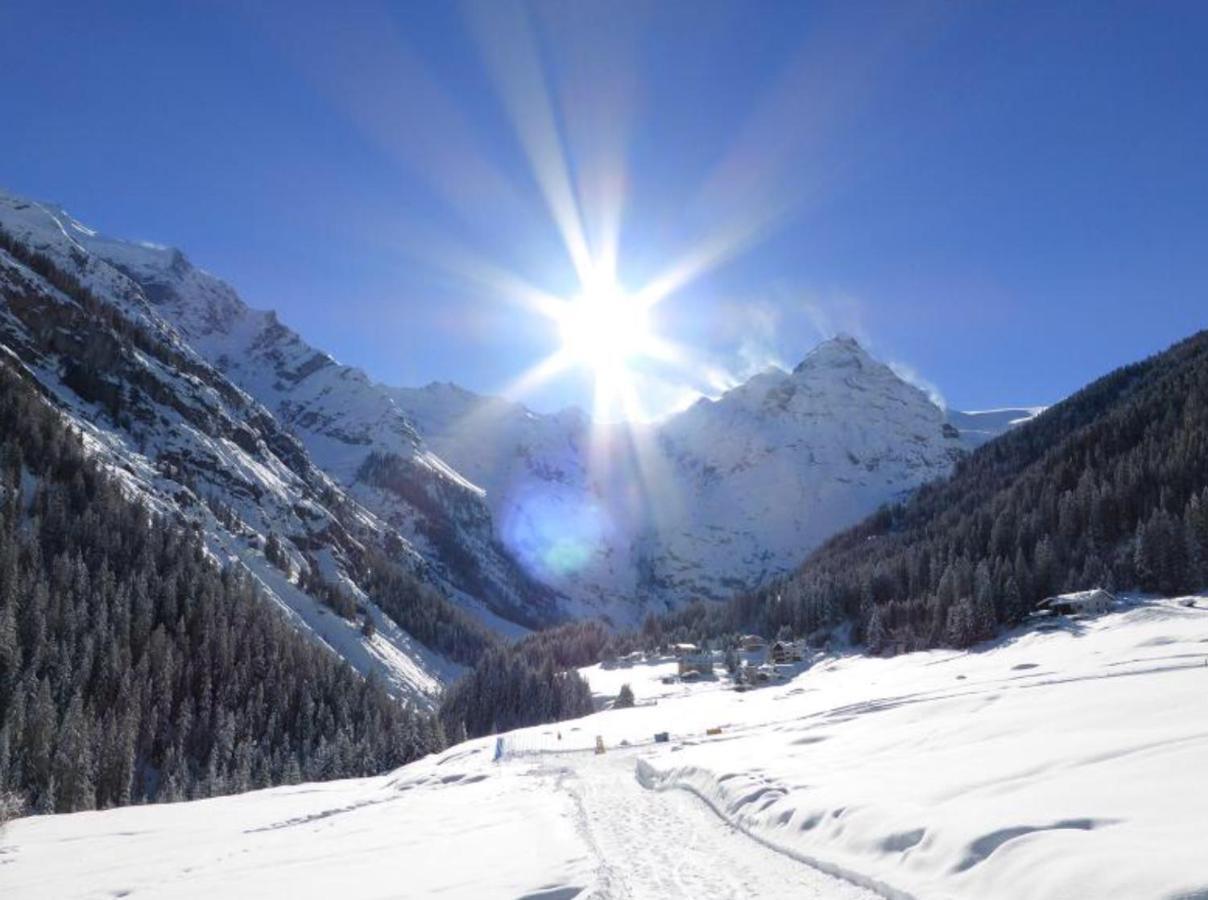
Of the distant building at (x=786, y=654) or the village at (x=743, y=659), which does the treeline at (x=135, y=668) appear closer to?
the village at (x=743, y=659)

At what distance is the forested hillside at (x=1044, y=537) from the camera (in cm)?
8956

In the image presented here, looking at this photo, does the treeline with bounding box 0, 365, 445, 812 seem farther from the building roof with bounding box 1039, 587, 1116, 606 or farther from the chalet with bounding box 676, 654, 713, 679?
the building roof with bounding box 1039, 587, 1116, 606

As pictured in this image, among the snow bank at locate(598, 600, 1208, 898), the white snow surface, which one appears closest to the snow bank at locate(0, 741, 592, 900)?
the white snow surface

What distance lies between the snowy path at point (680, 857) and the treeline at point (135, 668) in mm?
59429

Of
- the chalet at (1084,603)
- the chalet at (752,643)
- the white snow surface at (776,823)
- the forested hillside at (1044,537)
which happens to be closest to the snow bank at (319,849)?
the white snow surface at (776,823)

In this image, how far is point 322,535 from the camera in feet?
637

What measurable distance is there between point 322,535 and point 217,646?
8752 centimetres

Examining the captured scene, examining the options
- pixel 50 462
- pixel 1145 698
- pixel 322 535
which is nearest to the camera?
pixel 1145 698

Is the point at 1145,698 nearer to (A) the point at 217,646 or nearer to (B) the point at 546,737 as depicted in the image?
(B) the point at 546,737

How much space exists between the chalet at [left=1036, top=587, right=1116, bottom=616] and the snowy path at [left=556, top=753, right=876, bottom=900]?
2712 inches

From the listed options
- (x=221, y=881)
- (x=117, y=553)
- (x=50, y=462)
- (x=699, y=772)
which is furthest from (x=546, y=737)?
(x=50, y=462)

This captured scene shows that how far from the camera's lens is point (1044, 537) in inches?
4053

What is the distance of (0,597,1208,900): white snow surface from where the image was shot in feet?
40.2

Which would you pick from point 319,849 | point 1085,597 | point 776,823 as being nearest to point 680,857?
point 776,823
